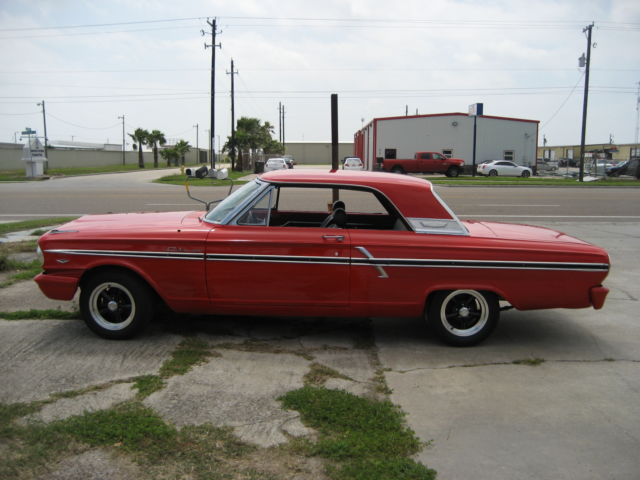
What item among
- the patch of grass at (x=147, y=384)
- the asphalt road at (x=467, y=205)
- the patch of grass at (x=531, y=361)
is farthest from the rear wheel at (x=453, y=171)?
the patch of grass at (x=147, y=384)

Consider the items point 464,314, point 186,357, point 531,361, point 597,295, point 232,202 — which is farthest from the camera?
point 232,202

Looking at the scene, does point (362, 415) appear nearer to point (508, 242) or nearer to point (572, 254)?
point (508, 242)

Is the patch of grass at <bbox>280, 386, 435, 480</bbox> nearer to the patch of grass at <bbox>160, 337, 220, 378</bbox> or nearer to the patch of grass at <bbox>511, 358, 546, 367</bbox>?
the patch of grass at <bbox>160, 337, 220, 378</bbox>

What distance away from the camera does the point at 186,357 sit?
4336 millimetres

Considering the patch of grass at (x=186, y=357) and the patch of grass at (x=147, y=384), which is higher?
the patch of grass at (x=186, y=357)

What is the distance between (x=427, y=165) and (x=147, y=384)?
3533 cm

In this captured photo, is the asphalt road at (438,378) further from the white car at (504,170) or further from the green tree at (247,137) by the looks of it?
the green tree at (247,137)

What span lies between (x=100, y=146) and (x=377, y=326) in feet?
321

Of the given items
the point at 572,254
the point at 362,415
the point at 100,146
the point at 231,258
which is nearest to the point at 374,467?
the point at 362,415

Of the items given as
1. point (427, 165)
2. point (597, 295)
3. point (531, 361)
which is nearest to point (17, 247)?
point (531, 361)

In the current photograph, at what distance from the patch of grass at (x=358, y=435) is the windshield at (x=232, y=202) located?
1.79m

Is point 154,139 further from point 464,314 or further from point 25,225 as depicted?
point 464,314

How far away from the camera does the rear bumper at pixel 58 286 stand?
15.3 feet

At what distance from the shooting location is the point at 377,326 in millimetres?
5289
